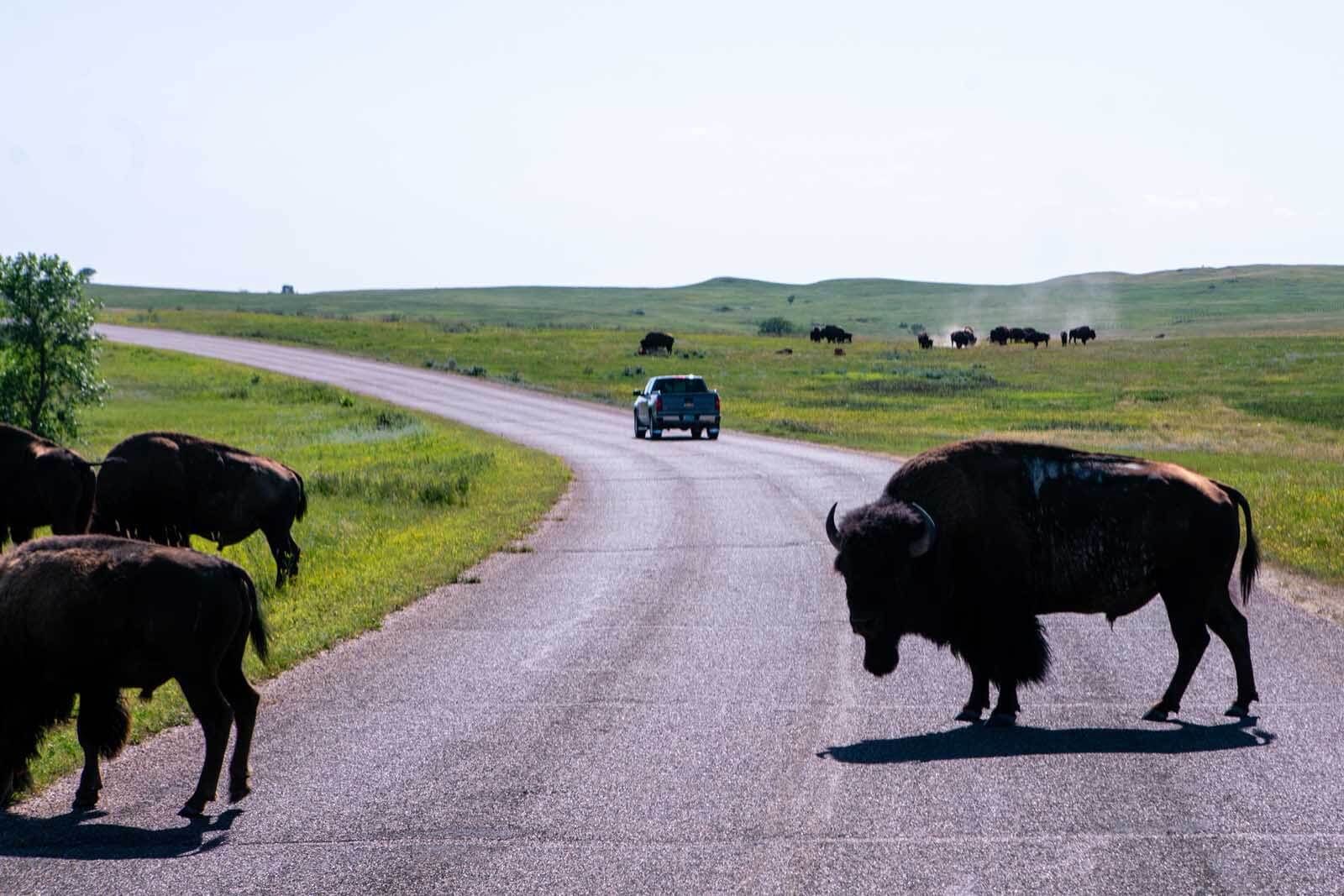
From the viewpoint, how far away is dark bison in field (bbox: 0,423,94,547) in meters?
13.4

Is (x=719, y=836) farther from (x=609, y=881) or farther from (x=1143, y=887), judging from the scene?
(x=1143, y=887)

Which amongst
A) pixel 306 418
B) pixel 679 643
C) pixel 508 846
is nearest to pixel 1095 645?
pixel 679 643

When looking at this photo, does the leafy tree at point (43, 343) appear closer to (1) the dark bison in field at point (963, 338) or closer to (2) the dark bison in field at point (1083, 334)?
(1) the dark bison in field at point (963, 338)

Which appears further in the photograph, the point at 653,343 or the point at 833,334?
the point at 833,334

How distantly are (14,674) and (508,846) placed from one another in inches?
114

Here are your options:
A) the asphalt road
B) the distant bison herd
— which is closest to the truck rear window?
the asphalt road

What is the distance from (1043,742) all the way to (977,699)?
0.75 m

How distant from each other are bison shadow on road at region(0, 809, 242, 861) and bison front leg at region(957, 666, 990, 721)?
451 centimetres

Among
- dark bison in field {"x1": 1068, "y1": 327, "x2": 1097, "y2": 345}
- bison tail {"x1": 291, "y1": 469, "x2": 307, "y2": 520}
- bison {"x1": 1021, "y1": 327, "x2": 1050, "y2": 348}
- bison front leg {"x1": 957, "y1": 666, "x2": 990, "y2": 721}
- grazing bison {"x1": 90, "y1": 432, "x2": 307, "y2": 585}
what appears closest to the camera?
bison front leg {"x1": 957, "y1": 666, "x2": 990, "y2": 721}

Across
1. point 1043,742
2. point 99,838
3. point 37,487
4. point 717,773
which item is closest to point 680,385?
point 37,487

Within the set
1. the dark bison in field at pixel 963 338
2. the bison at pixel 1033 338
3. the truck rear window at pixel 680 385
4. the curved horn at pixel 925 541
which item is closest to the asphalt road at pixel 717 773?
the curved horn at pixel 925 541

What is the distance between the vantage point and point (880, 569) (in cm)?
889

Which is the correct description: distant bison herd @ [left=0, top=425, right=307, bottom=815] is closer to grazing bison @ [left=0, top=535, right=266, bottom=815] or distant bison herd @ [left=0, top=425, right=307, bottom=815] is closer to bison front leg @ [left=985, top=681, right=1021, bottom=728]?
grazing bison @ [left=0, top=535, right=266, bottom=815]

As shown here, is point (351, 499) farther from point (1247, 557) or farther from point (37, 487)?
point (1247, 557)
